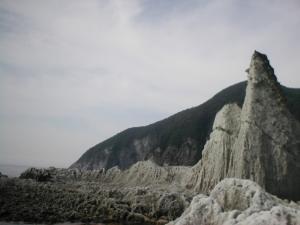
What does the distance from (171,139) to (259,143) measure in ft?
236

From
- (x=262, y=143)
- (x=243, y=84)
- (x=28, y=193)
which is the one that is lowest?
(x=28, y=193)

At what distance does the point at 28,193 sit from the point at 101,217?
733 centimetres

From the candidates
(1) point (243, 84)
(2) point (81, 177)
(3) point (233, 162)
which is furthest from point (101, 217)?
(1) point (243, 84)

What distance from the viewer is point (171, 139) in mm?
114688

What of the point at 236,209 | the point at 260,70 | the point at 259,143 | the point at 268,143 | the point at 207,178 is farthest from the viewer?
the point at 260,70

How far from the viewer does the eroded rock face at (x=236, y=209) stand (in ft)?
51.4

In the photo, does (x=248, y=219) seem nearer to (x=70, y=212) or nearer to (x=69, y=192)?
(x=70, y=212)

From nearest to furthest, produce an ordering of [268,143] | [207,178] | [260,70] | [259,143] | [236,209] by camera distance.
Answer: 1. [236,209]
2. [259,143]
3. [268,143]
4. [207,178]
5. [260,70]

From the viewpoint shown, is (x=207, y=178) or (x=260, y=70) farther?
(x=260, y=70)

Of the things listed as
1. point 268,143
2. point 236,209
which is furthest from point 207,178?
point 236,209

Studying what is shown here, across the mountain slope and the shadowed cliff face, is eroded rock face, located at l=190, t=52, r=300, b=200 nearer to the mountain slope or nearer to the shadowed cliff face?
the shadowed cliff face

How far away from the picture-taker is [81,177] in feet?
193

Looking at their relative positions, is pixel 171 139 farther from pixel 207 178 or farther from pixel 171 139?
pixel 207 178

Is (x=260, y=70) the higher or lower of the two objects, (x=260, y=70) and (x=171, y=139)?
the lower
